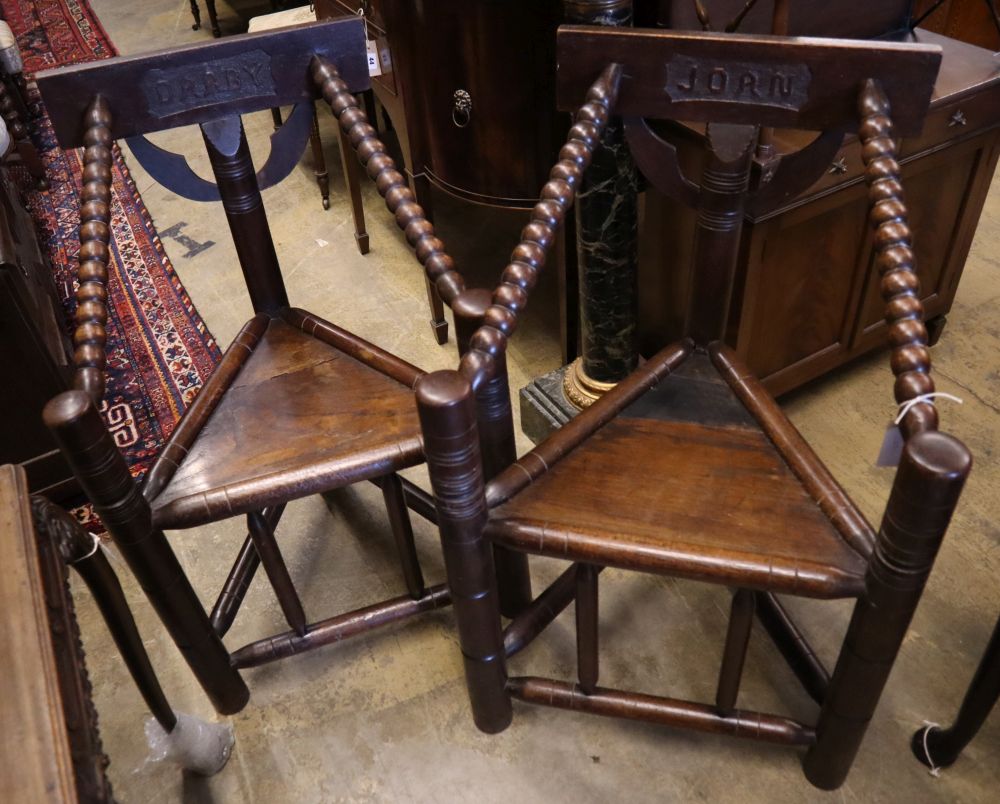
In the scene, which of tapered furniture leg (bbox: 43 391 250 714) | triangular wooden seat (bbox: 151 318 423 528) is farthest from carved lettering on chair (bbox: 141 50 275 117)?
tapered furniture leg (bbox: 43 391 250 714)

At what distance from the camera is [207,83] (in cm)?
131

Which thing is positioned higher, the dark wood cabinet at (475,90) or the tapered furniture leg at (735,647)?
the dark wood cabinet at (475,90)

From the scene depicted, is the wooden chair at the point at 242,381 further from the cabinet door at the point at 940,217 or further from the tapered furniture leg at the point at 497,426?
the cabinet door at the point at 940,217

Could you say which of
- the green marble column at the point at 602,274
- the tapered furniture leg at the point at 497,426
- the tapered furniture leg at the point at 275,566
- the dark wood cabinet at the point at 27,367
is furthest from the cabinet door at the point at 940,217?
the dark wood cabinet at the point at 27,367

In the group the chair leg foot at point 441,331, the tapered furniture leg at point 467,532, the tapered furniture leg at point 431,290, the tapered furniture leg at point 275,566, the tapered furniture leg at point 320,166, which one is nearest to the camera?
the tapered furniture leg at point 467,532

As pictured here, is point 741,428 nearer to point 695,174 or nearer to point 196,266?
point 695,174

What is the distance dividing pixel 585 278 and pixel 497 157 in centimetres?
37

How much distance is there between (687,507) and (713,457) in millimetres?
124

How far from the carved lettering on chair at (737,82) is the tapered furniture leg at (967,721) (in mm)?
782

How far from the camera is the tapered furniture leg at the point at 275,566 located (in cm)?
135

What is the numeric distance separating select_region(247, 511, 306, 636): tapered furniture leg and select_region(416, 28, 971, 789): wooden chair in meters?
0.31

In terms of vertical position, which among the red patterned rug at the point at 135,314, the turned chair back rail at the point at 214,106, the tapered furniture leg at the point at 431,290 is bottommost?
the red patterned rug at the point at 135,314

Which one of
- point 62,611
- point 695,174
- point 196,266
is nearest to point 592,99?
point 695,174

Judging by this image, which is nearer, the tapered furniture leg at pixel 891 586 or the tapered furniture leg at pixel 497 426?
the tapered furniture leg at pixel 891 586
